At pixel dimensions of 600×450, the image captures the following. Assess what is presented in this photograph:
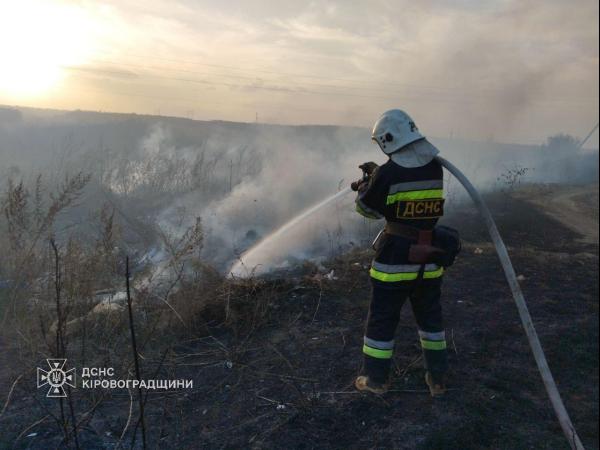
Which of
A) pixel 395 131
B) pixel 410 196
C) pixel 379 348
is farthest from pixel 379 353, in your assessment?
pixel 395 131

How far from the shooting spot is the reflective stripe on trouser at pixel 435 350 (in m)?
3.29

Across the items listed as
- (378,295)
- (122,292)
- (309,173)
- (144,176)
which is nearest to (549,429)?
(378,295)

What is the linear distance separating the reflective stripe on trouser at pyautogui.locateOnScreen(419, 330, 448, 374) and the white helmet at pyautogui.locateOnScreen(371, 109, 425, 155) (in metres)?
1.38

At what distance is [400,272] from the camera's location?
3.13 meters

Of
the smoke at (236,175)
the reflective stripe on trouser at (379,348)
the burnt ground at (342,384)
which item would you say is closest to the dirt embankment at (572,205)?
the smoke at (236,175)

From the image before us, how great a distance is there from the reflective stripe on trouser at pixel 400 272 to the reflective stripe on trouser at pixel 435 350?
45cm

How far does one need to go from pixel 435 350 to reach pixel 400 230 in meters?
0.94

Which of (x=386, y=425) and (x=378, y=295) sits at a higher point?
(x=378, y=295)

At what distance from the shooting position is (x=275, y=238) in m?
8.78

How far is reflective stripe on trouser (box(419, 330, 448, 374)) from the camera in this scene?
10.8 feet

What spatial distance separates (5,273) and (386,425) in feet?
12.5

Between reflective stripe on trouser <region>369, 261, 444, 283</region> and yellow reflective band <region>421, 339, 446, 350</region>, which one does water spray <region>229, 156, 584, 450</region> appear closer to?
reflective stripe on trouser <region>369, 261, 444, 283</region>

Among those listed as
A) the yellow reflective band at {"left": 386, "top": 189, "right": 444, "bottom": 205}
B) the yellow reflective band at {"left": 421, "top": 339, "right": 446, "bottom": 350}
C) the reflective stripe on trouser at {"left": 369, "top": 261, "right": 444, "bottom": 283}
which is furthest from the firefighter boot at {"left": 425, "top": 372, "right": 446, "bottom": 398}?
the yellow reflective band at {"left": 386, "top": 189, "right": 444, "bottom": 205}

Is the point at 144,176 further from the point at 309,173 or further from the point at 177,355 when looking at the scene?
the point at 177,355
